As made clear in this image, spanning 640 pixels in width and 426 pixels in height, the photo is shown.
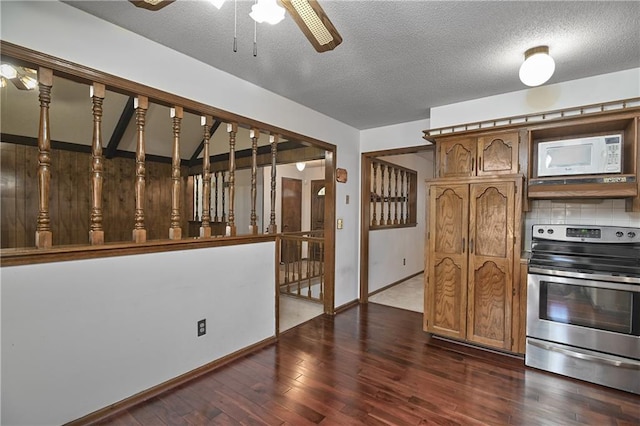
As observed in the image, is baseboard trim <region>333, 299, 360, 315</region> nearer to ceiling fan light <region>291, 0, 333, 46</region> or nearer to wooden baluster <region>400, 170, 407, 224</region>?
wooden baluster <region>400, 170, 407, 224</region>

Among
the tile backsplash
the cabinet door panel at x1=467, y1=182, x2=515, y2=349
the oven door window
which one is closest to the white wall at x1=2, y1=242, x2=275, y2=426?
the cabinet door panel at x1=467, y1=182, x2=515, y2=349

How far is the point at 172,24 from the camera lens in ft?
6.52

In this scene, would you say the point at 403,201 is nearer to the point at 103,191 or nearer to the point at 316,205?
the point at 316,205

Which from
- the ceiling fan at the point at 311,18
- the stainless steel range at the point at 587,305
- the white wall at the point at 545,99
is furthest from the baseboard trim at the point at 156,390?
the white wall at the point at 545,99

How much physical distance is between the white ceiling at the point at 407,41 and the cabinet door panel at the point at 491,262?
107cm

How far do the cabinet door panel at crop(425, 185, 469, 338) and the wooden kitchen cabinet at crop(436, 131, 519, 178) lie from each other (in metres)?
0.27

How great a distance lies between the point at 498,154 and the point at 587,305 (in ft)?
4.89

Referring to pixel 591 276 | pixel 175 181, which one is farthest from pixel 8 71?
pixel 591 276

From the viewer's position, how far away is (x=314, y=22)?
4.38 ft

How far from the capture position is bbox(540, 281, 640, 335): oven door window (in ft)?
7.59

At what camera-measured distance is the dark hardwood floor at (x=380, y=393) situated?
1.96 metres

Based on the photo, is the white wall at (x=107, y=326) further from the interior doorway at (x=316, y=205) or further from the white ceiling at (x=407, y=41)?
the interior doorway at (x=316, y=205)

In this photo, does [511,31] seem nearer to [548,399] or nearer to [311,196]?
[548,399]

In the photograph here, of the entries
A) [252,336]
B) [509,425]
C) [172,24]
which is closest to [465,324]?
[509,425]
